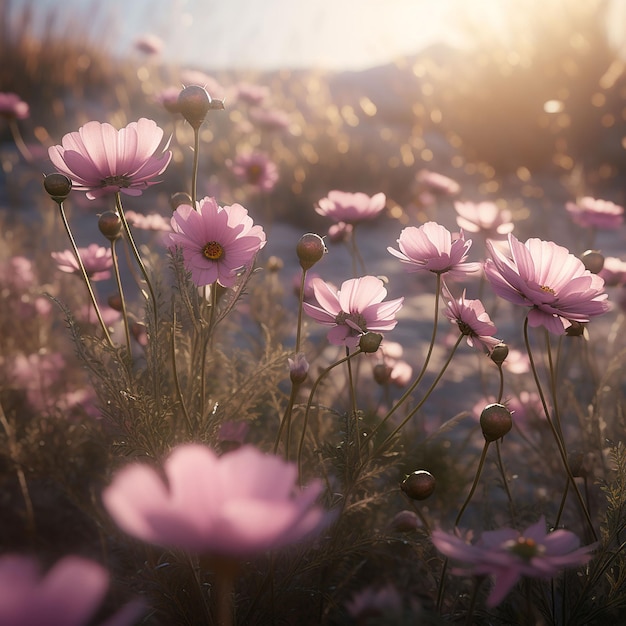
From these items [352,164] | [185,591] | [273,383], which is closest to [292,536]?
[185,591]

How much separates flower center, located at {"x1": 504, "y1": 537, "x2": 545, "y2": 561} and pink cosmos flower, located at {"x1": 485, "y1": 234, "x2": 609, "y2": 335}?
15.1 inches

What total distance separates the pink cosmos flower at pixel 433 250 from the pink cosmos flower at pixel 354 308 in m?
0.08

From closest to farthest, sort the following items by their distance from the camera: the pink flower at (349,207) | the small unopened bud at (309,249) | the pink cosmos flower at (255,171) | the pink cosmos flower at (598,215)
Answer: the small unopened bud at (309,249), the pink flower at (349,207), the pink cosmos flower at (598,215), the pink cosmos flower at (255,171)

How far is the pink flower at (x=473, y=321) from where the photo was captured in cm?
107

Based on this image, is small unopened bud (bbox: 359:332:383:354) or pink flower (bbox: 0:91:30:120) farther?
pink flower (bbox: 0:91:30:120)

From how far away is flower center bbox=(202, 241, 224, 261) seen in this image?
1121 mm

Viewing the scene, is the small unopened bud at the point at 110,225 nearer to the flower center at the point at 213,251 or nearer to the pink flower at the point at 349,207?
the flower center at the point at 213,251

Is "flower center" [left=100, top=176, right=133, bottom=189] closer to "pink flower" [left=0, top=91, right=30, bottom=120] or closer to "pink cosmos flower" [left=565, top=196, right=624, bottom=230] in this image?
"pink cosmos flower" [left=565, top=196, right=624, bottom=230]

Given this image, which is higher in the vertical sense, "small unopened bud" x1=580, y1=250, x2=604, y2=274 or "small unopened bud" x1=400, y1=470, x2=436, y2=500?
"small unopened bud" x1=580, y1=250, x2=604, y2=274

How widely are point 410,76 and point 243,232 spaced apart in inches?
519

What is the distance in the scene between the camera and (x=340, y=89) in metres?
13.8

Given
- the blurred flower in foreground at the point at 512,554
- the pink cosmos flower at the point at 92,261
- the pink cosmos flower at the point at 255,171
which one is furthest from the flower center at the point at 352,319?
the pink cosmos flower at the point at 255,171

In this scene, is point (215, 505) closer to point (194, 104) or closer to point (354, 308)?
point (354, 308)

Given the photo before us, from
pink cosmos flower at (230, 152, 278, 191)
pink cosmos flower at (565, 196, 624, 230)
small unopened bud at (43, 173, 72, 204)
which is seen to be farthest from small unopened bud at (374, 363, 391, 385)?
pink cosmos flower at (230, 152, 278, 191)
